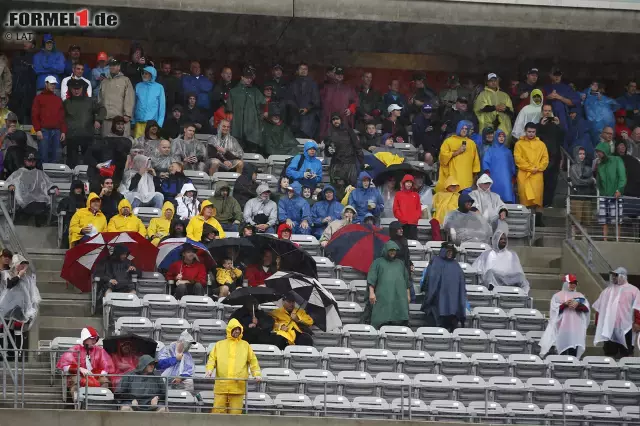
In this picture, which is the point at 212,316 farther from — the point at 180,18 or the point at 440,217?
the point at 180,18

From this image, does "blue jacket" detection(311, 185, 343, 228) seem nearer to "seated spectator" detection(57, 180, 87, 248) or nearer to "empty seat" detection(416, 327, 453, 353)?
"empty seat" detection(416, 327, 453, 353)

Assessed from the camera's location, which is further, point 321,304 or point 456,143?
point 456,143

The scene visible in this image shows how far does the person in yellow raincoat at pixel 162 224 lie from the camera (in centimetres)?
2761

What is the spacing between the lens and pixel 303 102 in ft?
107

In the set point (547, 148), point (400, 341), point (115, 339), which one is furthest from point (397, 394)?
point (547, 148)

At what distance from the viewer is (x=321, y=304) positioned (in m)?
26.1

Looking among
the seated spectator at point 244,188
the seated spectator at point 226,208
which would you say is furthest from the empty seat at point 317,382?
the seated spectator at point 244,188

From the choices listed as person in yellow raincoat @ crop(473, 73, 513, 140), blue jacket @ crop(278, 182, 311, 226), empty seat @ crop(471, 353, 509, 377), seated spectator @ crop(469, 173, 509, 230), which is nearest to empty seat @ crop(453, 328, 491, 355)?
empty seat @ crop(471, 353, 509, 377)

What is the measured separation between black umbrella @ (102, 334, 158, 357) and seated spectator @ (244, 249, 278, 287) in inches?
114

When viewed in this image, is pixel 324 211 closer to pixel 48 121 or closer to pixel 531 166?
pixel 531 166

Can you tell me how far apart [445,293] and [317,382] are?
341 cm

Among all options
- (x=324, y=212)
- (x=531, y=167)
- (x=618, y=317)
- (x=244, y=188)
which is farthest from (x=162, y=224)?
(x=618, y=317)

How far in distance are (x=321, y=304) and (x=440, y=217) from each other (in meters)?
4.50

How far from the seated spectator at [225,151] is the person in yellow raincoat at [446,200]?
3.22 m
